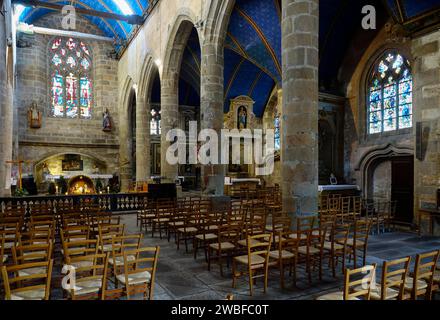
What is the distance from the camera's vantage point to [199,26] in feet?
39.9

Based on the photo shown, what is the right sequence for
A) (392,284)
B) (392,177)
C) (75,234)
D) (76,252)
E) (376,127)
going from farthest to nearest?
1. (376,127)
2. (392,177)
3. (75,234)
4. (76,252)
5. (392,284)

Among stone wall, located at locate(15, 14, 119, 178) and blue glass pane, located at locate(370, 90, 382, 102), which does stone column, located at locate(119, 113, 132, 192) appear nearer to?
stone wall, located at locate(15, 14, 119, 178)

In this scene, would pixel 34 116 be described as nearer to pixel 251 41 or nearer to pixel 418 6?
pixel 251 41

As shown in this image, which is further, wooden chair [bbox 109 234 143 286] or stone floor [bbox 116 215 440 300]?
stone floor [bbox 116 215 440 300]

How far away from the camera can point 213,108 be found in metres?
11.2

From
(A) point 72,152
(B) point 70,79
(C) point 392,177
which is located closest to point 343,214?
(C) point 392,177

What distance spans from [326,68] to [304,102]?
31.5ft

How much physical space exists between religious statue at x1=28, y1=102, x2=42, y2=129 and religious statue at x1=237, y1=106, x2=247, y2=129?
44.4ft

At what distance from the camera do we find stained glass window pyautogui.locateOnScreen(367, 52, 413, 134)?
12586 mm

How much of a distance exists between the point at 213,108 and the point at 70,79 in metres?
17.7

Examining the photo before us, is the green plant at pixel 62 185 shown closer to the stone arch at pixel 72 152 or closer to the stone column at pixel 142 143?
the stone arch at pixel 72 152

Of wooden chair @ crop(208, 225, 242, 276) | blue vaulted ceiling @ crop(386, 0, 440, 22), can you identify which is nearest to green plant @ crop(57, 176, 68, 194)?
wooden chair @ crop(208, 225, 242, 276)

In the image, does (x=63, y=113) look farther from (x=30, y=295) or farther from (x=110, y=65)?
(x=30, y=295)

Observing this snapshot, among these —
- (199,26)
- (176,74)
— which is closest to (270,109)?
(176,74)
